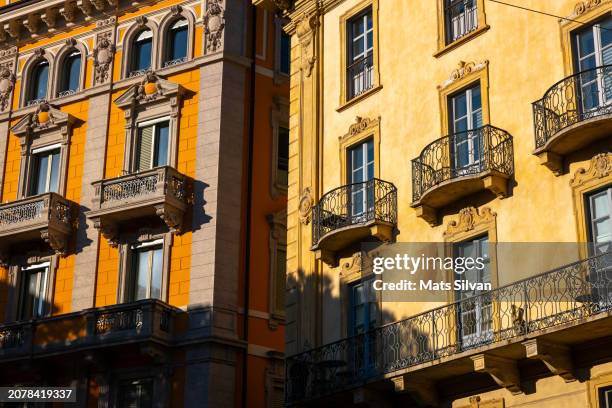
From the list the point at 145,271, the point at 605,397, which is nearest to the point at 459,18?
the point at 605,397

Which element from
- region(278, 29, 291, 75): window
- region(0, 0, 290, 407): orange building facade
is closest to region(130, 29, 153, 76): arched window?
region(0, 0, 290, 407): orange building facade

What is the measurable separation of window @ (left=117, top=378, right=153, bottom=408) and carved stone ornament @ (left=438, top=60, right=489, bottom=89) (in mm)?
11839

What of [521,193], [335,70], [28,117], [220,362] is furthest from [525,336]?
[28,117]

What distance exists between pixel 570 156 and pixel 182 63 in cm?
1513

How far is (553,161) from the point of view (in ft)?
65.9

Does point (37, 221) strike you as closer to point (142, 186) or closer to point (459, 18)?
point (142, 186)

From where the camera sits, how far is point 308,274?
25.3 meters

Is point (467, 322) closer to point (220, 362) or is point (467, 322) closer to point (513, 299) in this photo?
point (513, 299)

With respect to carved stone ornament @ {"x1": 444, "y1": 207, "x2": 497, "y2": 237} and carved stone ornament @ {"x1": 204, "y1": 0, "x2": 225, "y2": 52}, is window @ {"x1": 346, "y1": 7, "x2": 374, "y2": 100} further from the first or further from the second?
carved stone ornament @ {"x1": 204, "y1": 0, "x2": 225, "y2": 52}

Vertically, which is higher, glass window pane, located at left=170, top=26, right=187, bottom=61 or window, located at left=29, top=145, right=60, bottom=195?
glass window pane, located at left=170, top=26, right=187, bottom=61

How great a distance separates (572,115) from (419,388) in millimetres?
5874

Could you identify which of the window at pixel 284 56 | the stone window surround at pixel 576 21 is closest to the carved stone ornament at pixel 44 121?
the window at pixel 284 56

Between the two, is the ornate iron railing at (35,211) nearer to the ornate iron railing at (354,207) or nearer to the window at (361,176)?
the ornate iron railing at (354,207)

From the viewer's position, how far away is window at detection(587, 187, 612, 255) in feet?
62.9
